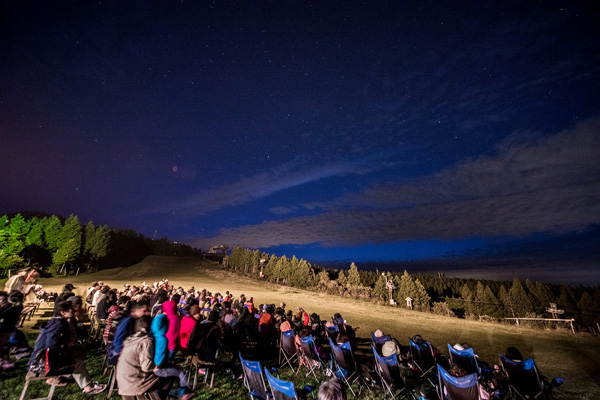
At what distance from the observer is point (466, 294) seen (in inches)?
1655

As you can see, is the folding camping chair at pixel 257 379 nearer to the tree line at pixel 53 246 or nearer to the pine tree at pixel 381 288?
the pine tree at pixel 381 288

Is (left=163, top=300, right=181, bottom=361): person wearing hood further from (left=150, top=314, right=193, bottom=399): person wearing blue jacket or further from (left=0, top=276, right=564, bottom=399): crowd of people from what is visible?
(left=150, top=314, right=193, bottom=399): person wearing blue jacket

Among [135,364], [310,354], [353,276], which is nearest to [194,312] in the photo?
[135,364]

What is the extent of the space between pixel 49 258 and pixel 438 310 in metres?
70.5

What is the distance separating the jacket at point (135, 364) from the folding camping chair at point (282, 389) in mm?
2097

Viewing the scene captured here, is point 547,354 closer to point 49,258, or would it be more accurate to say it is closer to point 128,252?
point 49,258

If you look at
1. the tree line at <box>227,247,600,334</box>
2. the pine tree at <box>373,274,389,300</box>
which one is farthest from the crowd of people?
the pine tree at <box>373,274,389,300</box>

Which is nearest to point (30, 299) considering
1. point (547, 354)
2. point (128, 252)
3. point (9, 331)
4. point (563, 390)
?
point (9, 331)

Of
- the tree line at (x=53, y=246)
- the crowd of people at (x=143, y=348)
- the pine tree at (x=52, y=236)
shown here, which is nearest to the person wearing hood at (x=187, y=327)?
the crowd of people at (x=143, y=348)

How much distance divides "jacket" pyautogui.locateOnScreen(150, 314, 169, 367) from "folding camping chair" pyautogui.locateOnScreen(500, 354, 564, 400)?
7.87 m

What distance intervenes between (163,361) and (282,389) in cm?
265

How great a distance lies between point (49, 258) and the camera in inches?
1916

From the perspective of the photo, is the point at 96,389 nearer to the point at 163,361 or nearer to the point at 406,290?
the point at 163,361

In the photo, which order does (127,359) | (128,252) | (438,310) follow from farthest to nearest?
(128,252), (438,310), (127,359)
